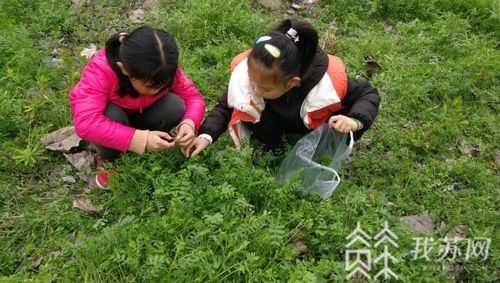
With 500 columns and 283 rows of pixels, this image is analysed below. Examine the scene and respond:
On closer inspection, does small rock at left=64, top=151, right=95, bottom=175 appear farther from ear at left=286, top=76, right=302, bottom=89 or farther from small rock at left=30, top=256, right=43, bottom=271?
ear at left=286, top=76, right=302, bottom=89

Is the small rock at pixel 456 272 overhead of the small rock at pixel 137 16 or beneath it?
beneath

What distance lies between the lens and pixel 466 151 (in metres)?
3.85

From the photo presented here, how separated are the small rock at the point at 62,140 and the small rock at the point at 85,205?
0.48 metres

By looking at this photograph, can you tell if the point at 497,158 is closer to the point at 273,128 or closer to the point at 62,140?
the point at 273,128

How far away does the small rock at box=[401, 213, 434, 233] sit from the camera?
10.4 ft

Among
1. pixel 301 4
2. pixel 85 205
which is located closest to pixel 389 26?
pixel 301 4

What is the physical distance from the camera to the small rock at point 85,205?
10.2ft

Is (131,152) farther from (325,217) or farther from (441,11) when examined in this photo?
(441,11)

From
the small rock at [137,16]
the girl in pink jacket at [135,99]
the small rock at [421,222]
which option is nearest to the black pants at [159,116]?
the girl in pink jacket at [135,99]

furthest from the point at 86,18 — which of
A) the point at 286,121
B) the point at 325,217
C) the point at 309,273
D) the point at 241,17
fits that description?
the point at 309,273

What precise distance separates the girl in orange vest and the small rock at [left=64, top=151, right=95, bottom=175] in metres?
0.93

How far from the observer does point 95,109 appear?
2.79 m

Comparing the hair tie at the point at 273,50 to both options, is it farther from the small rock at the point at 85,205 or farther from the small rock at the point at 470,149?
the small rock at the point at 470,149

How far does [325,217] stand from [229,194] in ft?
2.07
